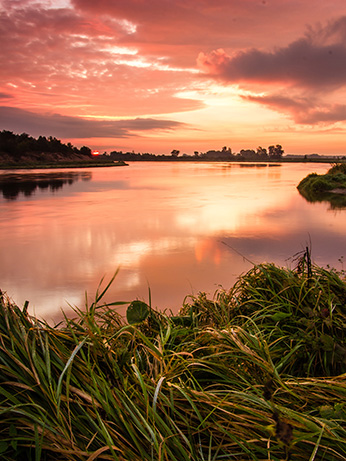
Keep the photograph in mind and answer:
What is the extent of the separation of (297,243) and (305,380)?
205 inches

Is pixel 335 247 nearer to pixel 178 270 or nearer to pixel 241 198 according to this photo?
pixel 178 270

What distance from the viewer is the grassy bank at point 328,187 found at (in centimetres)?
1280

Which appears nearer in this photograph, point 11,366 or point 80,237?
point 11,366

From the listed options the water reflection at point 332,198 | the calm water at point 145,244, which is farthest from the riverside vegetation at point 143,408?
the water reflection at point 332,198

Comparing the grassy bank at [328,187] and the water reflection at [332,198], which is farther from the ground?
the grassy bank at [328,187]

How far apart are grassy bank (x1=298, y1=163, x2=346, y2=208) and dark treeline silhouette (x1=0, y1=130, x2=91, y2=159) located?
3378cm

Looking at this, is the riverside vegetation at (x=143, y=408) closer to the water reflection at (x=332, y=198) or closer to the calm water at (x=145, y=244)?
the calm water at (x=145, y=244)

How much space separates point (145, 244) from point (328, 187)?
10721mm

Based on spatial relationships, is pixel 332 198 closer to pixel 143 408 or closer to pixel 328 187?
pixel 328 187

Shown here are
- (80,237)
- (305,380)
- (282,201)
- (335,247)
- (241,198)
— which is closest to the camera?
(305,380)

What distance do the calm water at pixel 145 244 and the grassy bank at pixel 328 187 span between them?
1.56m

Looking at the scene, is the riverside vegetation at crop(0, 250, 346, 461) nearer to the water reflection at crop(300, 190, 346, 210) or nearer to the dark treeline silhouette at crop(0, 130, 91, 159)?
the water reflection at crop(300, 190, 346, 210)

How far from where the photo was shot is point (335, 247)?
243 inches

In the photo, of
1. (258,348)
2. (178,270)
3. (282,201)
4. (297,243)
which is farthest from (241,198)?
(258,348)
